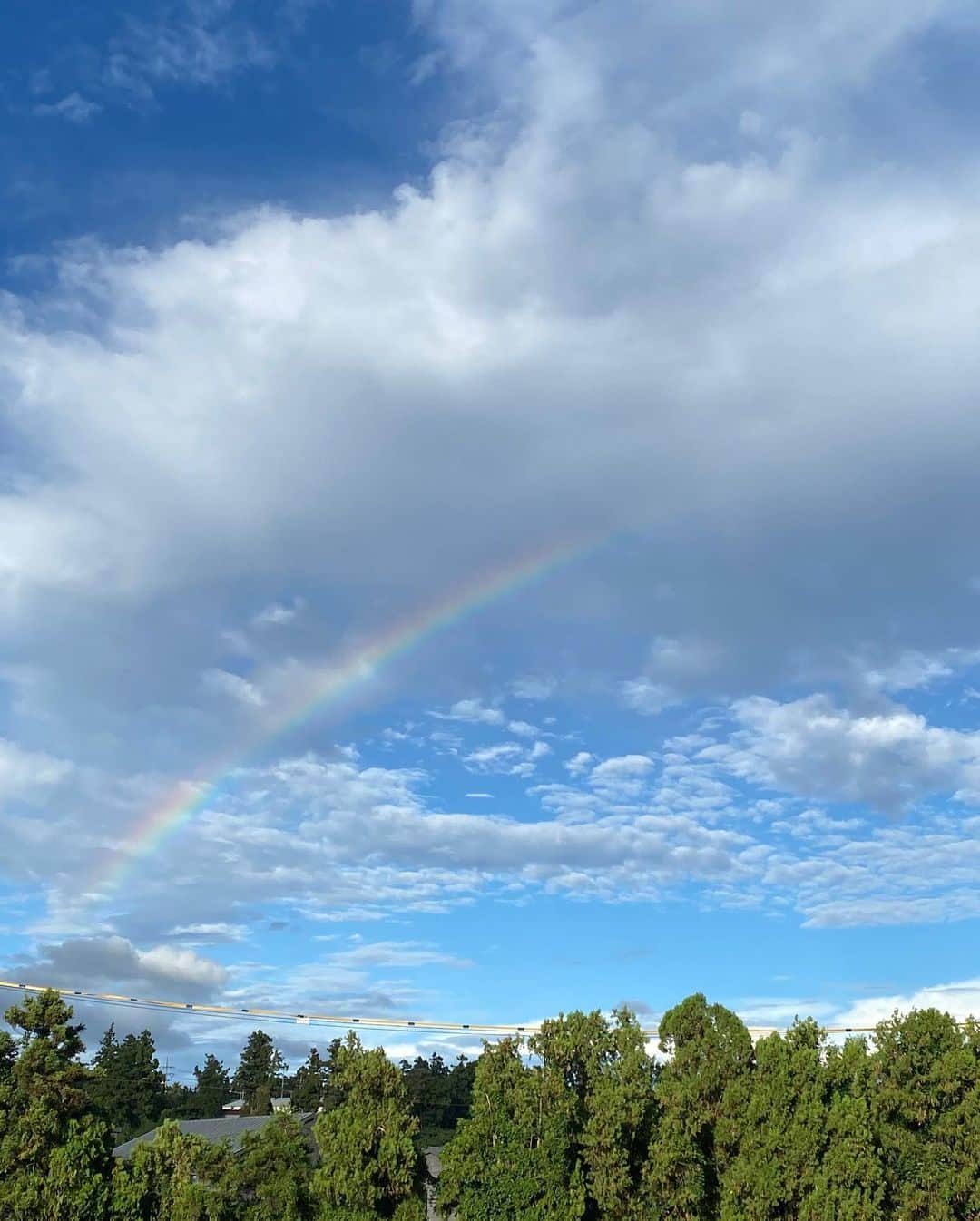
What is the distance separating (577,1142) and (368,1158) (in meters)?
4.64

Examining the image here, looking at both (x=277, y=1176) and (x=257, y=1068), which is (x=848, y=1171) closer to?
(x=277, y=1176)

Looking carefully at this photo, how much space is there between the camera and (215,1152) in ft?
87.8

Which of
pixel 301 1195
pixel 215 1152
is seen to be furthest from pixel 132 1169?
pixel 301 1195

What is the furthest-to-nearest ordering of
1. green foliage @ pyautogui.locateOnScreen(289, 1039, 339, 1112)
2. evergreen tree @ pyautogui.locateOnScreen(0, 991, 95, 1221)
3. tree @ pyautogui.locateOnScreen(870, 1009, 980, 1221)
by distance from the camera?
green foliage @ pyautogui.locateOnScreen(289, 1039, 339, 1112)
tree @ pyautogui.locateOnScreen(870, 1009, 980, 1221)
evergreen tree @ pyautogui.locateOnScreen(0, 991, 95, 1221)

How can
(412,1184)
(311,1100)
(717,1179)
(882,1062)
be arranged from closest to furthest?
(412,1184) < (717,1179) < (882,1062) < (311,1100)

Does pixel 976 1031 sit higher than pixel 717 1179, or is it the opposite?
pixel 976 1031

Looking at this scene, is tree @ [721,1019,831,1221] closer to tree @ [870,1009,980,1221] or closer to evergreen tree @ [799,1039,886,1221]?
evergreen tree @ [799,1039,886,1221]

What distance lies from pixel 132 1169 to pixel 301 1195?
3737mm

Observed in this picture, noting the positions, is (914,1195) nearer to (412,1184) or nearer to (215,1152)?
(412,1184)

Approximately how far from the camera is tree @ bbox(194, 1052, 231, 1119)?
87562 mm

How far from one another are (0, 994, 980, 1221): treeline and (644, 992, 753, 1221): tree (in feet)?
0.14

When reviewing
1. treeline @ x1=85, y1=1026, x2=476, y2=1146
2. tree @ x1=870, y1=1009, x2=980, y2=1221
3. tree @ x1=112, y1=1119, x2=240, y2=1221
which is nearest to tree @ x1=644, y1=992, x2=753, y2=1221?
tree @ x1=870, y1=1009, x2=980, y2=1221

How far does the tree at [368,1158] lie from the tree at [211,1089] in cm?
5999

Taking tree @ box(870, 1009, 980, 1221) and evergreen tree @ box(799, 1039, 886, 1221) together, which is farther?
tree @ box(870, 1009, 980, 1221)
